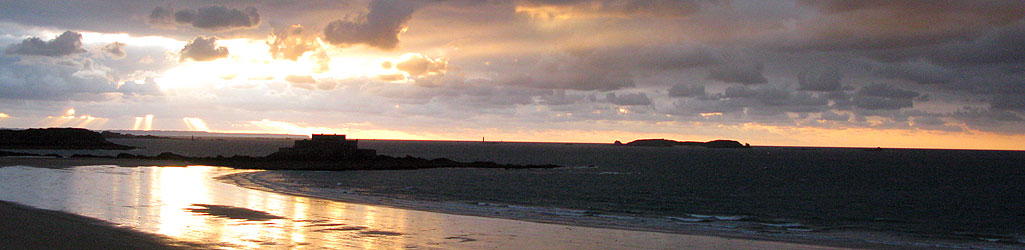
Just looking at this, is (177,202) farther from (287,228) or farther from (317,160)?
(317,160)

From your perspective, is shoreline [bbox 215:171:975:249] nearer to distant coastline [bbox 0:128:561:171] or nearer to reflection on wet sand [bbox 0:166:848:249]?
reflection on wet sand [bbox 0:166:848:249]

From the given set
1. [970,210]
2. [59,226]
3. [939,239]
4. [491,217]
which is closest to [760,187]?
[970,210]

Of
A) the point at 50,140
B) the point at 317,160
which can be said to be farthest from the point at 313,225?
the point at 50,140

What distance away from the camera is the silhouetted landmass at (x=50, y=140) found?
170250 mm

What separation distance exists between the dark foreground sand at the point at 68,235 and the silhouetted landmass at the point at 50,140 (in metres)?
164

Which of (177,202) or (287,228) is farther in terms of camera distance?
(177,202)

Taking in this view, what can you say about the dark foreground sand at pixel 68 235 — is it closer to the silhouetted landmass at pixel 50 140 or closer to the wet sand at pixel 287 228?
the wet sand at pixel 287 228

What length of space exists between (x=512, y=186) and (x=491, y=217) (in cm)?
3232

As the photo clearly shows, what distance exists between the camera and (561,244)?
76.4ft

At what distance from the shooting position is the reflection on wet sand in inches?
883

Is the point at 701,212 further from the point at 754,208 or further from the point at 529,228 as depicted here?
the point at 529,228

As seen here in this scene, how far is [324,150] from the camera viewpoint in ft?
344

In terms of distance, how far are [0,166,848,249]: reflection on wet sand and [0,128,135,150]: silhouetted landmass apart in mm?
155705

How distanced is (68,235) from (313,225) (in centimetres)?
755
